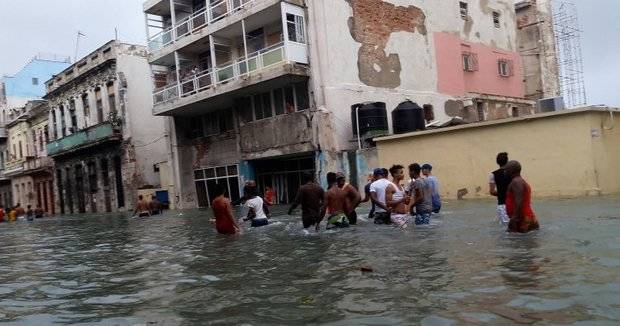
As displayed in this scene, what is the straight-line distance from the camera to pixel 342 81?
2330cm

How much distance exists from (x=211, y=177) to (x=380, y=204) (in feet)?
60.4

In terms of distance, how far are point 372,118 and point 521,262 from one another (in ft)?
51.8

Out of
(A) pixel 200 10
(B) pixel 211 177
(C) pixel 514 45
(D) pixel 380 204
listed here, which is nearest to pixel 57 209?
(B) pixel 211 177

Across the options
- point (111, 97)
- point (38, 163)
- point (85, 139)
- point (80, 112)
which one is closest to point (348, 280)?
point (111, 97)

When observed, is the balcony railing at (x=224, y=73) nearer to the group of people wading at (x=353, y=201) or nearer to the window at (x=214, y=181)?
the window at (x=214, y=181)

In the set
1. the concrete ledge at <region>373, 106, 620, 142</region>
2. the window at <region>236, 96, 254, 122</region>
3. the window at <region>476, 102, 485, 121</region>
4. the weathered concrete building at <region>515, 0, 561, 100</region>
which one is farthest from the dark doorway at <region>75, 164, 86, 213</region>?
the weathered concrete building at <region>515, 0, 561, 100</region>

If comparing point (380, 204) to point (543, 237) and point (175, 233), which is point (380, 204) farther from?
point (175, 233)

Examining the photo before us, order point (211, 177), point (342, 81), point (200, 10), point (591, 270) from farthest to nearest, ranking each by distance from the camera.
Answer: point (211, 177)
point (200, 10)
point (342, 81)
point (591, 270)

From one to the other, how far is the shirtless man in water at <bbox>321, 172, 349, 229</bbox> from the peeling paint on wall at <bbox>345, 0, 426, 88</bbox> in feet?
41.9

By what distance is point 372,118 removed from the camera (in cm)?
2227

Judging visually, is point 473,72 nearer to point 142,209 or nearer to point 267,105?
point 267,105

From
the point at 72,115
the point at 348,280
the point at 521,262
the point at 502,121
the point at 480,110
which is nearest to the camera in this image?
the point at 348,280

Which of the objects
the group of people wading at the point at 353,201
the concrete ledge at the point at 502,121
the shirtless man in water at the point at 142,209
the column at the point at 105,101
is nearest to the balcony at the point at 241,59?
the concrete ledge at the point at 502,121

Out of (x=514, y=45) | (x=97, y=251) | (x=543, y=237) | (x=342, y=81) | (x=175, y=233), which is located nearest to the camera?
(x=543, y=237)
